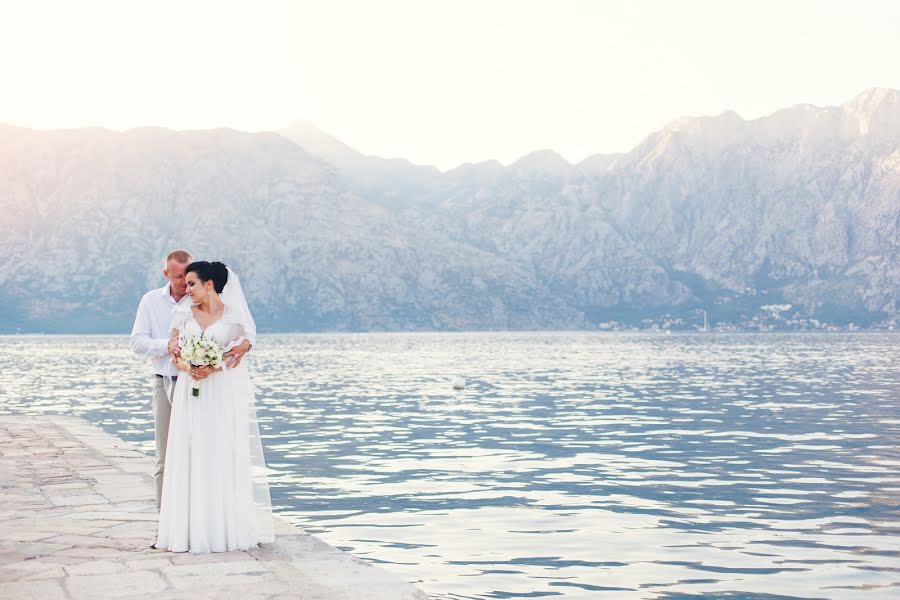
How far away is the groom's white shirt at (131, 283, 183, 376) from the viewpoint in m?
10.7

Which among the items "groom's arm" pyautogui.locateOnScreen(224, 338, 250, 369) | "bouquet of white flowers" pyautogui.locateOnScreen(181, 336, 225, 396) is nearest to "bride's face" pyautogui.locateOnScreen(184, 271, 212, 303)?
"bouquet of white flowers" pyautogui.locateOnScreen(181, 336, 225, 396)

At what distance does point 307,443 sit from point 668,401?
1905 cm

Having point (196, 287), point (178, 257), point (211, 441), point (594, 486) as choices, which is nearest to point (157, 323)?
point (178, 257)

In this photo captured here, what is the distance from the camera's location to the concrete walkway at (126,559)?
28.5 ft

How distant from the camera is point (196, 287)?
10.1 meters

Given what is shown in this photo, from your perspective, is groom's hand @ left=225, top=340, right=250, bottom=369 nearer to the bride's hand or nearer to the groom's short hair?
the bride's hand

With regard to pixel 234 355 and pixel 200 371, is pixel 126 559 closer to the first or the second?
pixel 200 371

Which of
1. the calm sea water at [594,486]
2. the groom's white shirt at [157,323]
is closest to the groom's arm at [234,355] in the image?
the groom's white shirt at [157,323]

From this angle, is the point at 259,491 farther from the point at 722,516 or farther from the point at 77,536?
the point at 722,516

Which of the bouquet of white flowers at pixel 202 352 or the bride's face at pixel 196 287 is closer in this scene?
the bouquet of white flowers at pixel 202 352

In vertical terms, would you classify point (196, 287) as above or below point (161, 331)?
above

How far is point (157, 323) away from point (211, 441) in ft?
4.84

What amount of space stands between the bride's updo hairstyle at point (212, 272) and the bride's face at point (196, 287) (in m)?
0.03

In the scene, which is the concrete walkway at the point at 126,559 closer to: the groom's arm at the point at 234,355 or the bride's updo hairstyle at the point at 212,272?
the groom's arm at the point at 234,355
